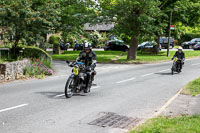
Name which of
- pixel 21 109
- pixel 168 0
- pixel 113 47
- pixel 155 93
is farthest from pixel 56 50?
pixel 21 109

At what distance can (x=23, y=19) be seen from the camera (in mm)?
18844

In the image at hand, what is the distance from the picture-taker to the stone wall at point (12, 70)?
1398 centimetres

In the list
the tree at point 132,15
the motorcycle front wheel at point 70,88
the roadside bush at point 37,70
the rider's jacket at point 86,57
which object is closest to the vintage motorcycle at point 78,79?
the motorcycle front wheel at point 70,88

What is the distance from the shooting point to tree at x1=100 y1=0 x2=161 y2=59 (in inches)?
1028

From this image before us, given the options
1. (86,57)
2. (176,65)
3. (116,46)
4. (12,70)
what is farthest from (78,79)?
(116,46)

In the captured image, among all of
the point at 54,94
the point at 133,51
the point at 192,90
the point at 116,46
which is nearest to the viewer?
the point at 54,94

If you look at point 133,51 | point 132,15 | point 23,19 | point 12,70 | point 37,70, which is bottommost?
point 37,70

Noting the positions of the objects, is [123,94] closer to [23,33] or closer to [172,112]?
[172,112]

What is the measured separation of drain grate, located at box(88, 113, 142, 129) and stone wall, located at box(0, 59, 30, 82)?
7.81 meters

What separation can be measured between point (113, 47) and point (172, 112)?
36.1 metres

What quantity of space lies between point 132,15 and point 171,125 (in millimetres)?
21605

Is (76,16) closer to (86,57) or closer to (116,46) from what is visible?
(86,57)

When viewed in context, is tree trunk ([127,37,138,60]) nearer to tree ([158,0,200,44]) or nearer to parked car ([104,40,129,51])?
tree ([158,0,200,44])

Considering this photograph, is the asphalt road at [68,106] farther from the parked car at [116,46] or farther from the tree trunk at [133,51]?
the parked car at [116,46]
